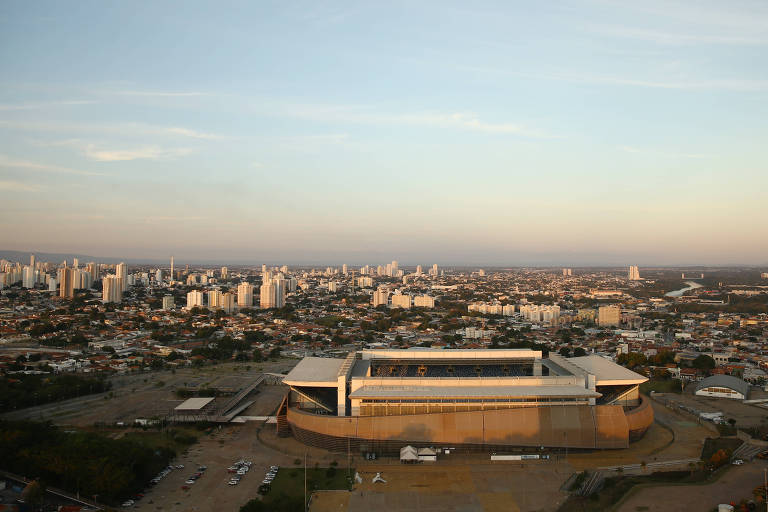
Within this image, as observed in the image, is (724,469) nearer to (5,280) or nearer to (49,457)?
(49,457)

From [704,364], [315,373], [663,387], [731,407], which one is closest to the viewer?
[315,373]

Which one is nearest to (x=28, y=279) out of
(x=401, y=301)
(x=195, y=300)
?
(x=195, y=300)

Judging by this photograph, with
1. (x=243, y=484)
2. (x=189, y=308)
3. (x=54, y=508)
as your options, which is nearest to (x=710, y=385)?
(x=243, y=484)

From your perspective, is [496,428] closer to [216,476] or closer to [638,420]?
[638,420]

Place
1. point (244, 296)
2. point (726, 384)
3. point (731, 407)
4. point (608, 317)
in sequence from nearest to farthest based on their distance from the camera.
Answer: point (731, 407) → point (726, 384) → point (608, 317) → point (244, 296)

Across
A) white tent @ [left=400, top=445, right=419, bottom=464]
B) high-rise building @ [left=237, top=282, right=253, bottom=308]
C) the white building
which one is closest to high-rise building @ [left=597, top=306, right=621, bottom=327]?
the white building

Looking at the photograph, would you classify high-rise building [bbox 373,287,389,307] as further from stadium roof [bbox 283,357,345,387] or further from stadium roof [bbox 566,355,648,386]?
stadium roof [bbox 566,355,648,386]
